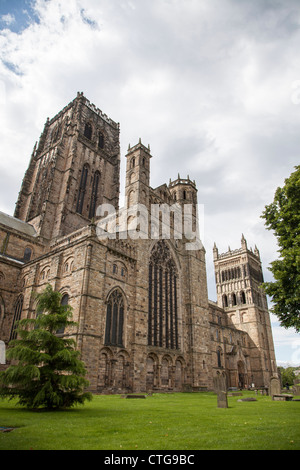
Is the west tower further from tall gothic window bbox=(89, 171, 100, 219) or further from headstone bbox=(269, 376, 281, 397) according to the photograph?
headstone bbox=(269, 376, 281, 397)

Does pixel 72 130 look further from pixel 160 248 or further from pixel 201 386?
pixel 201 386

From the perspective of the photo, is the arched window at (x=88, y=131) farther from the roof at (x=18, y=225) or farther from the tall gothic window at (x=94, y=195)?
the roof at (x=18, y=225)

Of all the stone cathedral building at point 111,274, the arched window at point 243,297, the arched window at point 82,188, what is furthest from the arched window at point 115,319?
the arched window at point 243,297

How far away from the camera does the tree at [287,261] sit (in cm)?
1546

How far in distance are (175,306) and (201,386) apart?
829cm

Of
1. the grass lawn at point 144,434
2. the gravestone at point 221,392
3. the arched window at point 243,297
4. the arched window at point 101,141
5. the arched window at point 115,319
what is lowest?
the grass lawn at point 144,434

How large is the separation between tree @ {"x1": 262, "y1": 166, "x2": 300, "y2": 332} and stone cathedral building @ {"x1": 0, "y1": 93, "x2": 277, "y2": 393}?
1315 cm

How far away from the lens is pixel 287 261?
15.4 meters

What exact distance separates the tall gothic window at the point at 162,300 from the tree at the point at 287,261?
49.9 feet

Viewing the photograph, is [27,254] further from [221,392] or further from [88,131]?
[221,392]

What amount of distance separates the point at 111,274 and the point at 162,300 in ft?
25.9

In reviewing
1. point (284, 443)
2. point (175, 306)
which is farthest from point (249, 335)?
point (284, 443)

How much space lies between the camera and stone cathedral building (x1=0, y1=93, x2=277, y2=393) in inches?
949

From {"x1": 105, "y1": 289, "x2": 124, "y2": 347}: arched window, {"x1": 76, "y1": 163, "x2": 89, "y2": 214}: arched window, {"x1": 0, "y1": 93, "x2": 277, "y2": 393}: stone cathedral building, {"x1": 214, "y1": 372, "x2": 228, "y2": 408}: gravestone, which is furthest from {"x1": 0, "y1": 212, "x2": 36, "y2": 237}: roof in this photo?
{"x1": 214, "y1": 372, "x2": 228, "y2": 408}: gravestone
